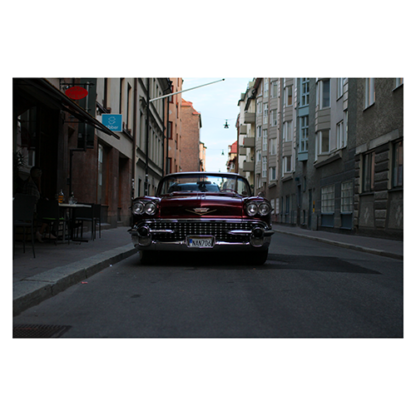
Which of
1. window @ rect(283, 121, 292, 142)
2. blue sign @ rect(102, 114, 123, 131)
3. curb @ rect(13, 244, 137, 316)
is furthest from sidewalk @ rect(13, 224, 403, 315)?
window @ rect(283, 121, 292, 142)

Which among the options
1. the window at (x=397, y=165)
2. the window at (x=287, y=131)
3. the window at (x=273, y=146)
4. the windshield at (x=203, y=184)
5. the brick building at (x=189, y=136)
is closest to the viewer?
the windshield at (x=203, y=184)

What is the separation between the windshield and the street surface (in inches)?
69.4

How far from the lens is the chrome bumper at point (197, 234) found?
22.2 ft

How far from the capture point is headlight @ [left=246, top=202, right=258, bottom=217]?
6.98 metres

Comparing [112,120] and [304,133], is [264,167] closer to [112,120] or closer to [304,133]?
[304,133]

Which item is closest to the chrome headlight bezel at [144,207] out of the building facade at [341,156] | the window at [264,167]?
the building facade at [341,156]

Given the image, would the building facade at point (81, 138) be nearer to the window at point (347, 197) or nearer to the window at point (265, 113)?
the window at point (347, 197)

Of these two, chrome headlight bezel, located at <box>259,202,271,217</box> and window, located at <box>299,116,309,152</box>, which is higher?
window, located at <box>299,116,309,152</box>

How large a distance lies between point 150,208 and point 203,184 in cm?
182

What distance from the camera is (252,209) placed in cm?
700

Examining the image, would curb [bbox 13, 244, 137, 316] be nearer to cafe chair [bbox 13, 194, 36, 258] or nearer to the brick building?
cafe chair [bbox 13, 194, 36, 258]

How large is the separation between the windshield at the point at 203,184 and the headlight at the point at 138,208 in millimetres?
1384
